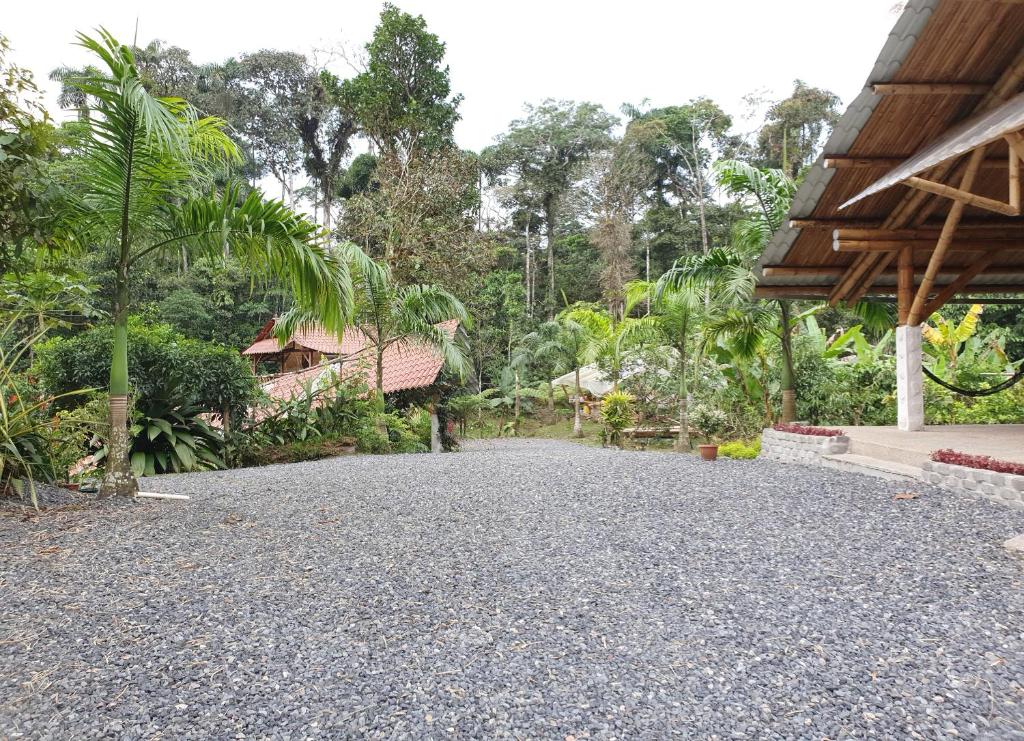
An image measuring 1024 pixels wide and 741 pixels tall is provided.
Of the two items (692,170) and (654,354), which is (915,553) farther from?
(692,170)

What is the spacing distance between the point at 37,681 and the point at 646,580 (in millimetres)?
2646

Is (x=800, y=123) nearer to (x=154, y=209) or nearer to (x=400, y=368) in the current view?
(x=400, y=368)

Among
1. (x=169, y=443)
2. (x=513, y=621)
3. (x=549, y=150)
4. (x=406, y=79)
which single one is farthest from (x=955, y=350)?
(x=549, y=150)

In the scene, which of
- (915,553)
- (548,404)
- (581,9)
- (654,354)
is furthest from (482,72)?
(915,553)

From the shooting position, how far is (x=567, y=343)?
2106 centimetres

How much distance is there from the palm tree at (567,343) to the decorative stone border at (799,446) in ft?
32.0

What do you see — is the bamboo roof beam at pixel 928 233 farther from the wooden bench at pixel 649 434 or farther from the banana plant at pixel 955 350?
the wooden bench at pixel 649 434

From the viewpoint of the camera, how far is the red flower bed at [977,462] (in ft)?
15.4

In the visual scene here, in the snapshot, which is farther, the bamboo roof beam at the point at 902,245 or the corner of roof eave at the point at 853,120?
the bamboo roof beam at the point at 902,245

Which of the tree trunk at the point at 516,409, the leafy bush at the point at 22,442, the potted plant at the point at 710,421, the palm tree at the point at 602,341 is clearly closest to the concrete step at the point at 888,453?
the potted plant at the point at 710,421

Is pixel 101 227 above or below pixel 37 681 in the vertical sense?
above

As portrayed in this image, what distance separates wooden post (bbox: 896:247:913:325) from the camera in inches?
288

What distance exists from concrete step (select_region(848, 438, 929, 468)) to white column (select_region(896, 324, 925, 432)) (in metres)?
0.90

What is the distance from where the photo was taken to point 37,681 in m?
2.26
